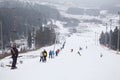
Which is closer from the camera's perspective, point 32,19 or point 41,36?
point 41,36

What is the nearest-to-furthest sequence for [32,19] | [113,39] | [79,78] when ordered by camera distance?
[79,78], [113,39], [32,19]

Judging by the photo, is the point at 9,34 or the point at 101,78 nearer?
the point at 101,78

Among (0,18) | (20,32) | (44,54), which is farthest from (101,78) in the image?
(20,32)

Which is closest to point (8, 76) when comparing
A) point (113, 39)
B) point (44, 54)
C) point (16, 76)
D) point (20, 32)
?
point (16, 76)

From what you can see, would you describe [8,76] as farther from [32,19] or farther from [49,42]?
[32,19]

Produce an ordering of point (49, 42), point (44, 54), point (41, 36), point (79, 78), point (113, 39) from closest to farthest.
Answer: point (79, 78)
point (44, 54)
point (113, 39)
point (41, 36)
point (49, 42)

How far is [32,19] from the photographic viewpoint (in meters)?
159

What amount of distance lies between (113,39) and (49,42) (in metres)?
23.5

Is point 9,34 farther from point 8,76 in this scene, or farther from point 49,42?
point 8,76

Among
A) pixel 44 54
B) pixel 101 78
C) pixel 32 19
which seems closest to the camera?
pixel 101 78

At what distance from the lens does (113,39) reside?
86.4 meters

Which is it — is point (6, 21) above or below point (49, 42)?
above

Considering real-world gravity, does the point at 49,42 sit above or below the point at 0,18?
below

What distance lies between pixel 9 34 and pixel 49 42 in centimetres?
1335
